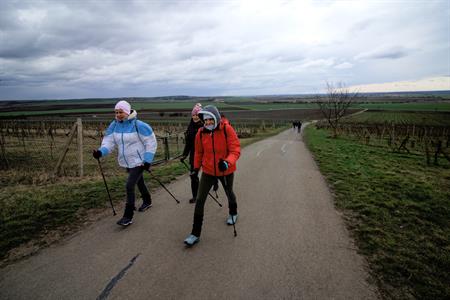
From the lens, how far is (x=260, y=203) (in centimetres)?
551

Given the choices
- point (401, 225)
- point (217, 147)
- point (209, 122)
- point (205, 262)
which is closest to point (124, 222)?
point (205, 262)

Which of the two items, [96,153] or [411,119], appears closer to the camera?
[96,153]

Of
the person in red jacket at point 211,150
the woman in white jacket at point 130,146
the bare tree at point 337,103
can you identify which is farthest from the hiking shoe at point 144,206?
the bare tree at point 337,103

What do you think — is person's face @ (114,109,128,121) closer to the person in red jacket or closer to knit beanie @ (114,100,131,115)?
knit beanie @ (114,100,131,115)

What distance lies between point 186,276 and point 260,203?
282 centimetres

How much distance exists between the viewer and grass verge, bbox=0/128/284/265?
390 cm

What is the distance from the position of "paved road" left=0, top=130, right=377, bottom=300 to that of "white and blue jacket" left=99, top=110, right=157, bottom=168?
1.21 m

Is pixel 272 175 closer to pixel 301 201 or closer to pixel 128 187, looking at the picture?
pixel 301 201

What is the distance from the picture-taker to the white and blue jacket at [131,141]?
4434 millimetres

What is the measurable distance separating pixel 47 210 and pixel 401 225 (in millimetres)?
7033

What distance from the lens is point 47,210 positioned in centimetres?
509

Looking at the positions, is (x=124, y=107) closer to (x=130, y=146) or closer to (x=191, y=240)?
(x=130, y=146)

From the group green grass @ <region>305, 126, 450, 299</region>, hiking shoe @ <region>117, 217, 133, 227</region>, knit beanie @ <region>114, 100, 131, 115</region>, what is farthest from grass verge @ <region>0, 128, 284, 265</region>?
green grass @ <region>305, 126, 450, 299</region>

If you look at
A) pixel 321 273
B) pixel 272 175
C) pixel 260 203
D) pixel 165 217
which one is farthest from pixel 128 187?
pixel 272 175
